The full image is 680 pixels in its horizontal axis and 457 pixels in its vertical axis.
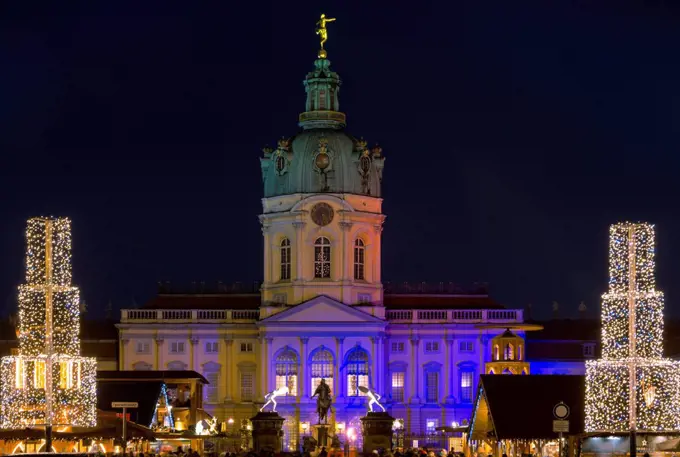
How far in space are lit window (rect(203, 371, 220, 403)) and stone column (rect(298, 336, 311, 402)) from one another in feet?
20.2

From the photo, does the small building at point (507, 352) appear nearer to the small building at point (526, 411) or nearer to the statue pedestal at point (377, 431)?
the statue pedestal at point (377, 431)

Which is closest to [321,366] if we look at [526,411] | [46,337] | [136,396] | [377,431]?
[377,431]

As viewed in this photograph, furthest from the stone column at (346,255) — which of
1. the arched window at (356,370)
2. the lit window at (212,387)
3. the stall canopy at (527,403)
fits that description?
the stall canopy at (527,403)

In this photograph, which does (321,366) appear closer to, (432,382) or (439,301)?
(432,382)

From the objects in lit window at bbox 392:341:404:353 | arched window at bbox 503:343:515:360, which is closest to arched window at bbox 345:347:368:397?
lit window at bbox 392:341:404:353

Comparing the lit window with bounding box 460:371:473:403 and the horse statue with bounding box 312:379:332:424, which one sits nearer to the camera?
the horse statue with bounding box 312:379:332:424

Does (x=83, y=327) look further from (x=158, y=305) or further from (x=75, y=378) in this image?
(x=75, y=378)

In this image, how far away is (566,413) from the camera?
75.6 m

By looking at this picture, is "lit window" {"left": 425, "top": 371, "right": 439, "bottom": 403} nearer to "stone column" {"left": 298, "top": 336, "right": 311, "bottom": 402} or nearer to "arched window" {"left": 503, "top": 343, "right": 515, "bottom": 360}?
"stone column" {"left": 298, "top": 336, "right": 311, "bottom": 402}

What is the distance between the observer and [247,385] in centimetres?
14525

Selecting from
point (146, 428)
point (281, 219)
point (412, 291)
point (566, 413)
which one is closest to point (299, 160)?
point (281, 219)

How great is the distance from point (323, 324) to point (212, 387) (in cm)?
920

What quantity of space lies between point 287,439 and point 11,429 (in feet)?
185

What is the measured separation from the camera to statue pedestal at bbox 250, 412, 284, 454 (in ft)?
389
